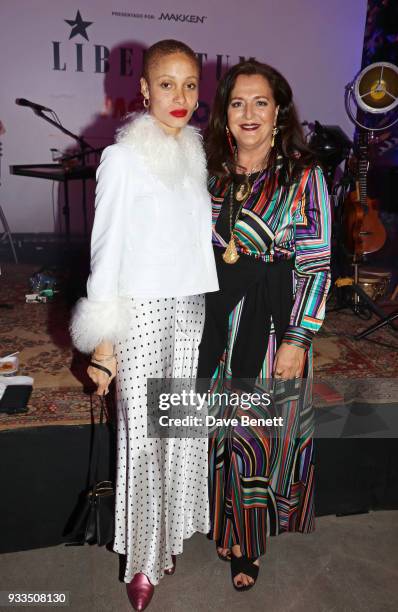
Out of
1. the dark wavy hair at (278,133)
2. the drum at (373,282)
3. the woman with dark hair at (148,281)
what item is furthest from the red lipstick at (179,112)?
the drum at (373,282)

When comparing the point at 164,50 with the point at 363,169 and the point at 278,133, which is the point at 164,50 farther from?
the point at 363,169

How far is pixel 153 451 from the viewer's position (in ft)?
5.32

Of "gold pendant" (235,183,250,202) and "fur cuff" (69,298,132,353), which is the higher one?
"gold pendant" (235,183,250,202)

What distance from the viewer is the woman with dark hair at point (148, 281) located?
1419 millimetres

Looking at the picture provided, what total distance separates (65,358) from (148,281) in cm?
166

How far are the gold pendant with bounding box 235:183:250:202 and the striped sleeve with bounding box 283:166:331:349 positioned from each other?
0.61 feet

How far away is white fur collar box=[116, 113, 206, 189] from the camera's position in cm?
143

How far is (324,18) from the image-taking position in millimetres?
5660

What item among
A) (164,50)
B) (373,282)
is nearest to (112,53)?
(373,282)

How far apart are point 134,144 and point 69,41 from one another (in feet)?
15.2

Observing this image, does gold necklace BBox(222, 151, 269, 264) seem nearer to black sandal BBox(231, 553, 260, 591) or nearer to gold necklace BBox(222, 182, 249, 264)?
gold necklace BBox(222, 182, 249, 264)

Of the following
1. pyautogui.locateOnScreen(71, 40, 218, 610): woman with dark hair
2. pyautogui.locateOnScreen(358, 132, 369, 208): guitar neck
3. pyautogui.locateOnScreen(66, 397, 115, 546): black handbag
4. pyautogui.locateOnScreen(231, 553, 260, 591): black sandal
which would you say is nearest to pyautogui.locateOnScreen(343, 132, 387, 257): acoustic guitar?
pyautogui.locateOnScreen(358, 132, 369, 208): guitar neck

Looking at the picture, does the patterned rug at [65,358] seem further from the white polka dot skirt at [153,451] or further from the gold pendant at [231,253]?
the gold pendant at [231,253]

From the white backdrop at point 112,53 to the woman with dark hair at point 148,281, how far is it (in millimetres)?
4332
